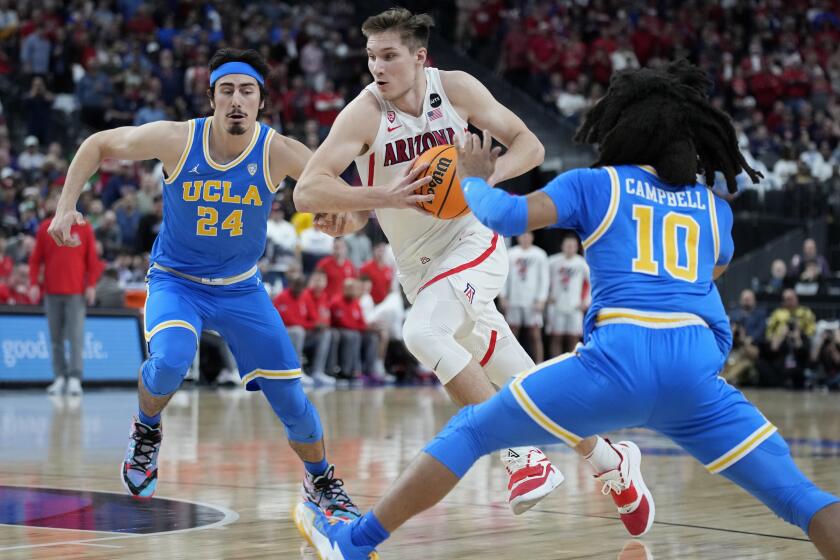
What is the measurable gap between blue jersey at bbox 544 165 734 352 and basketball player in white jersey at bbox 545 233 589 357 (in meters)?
14.9

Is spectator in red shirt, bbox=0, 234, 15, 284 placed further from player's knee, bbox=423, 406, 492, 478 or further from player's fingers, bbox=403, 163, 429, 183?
player's knee, bbox=423, 406, 492, 478

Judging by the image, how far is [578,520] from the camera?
608 centimetres

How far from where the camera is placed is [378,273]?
1892 cm

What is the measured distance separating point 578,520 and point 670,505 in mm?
776

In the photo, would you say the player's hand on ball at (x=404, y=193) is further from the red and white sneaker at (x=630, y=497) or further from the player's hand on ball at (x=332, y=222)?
the red and white sneaker at (x=630, y=497)

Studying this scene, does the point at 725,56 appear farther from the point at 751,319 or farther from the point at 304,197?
the point at 304,197

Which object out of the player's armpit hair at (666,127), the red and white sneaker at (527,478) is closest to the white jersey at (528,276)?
the red and white sneaker at (527,478)

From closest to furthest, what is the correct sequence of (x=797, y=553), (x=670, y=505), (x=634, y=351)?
(x=634, y=351)
(x=797, y=553)
(x=670, y=505)

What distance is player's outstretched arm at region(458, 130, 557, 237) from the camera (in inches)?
163

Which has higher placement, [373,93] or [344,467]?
[373,93]

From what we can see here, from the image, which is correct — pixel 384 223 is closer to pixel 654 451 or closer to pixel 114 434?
pixel 654 451

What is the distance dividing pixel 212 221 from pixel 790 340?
1385cm

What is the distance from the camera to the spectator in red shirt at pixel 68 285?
14328mm

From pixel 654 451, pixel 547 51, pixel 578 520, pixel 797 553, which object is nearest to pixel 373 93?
pixel 578 520
